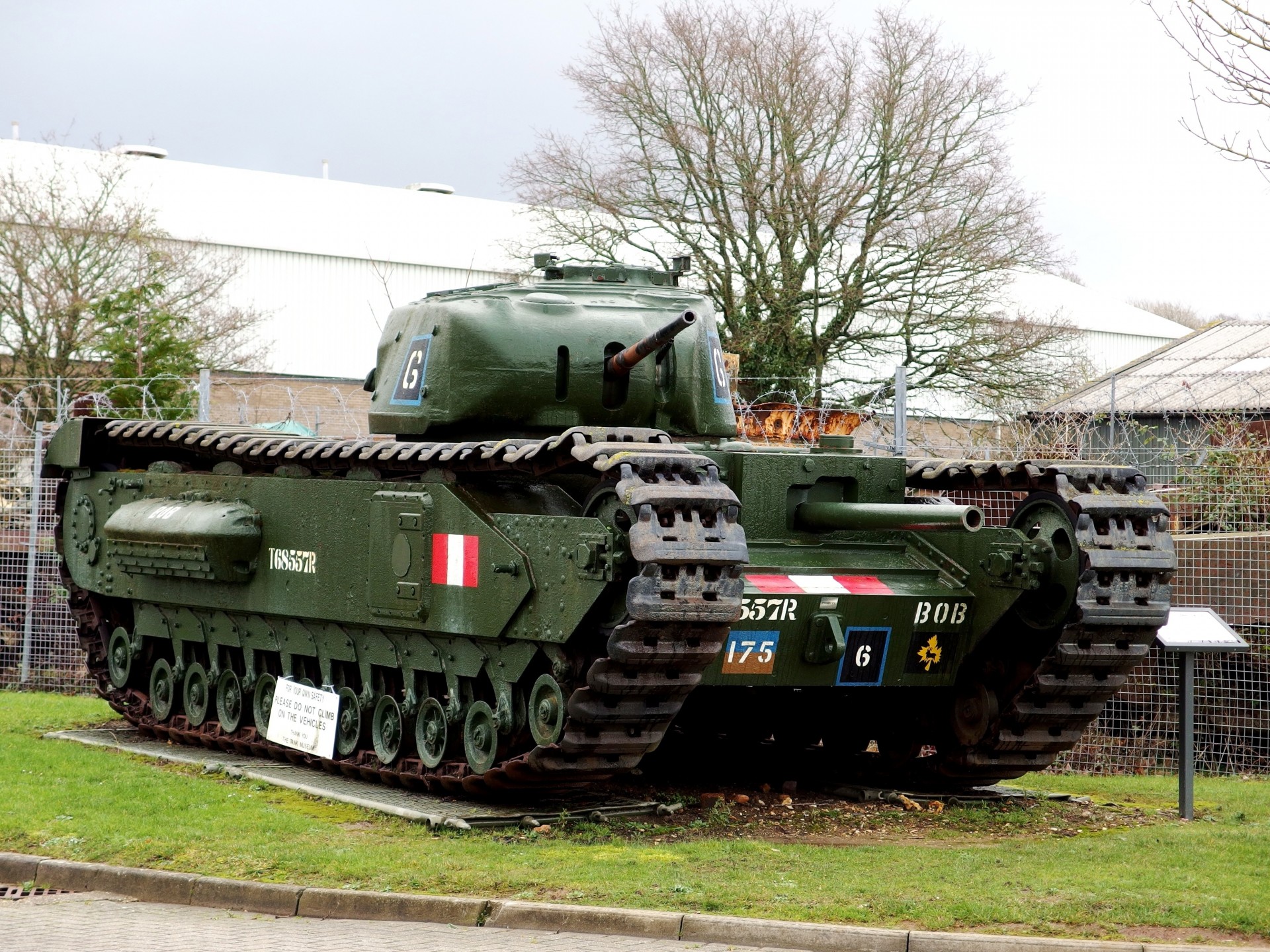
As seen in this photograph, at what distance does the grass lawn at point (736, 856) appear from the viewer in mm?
8117

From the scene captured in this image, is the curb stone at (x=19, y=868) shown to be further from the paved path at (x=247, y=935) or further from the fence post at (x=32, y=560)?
the fence post at (x=32, y=560)

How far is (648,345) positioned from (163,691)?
19.7ft

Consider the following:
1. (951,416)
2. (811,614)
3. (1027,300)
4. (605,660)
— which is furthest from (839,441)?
(1027,300)

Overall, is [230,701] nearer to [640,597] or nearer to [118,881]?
[118,881]

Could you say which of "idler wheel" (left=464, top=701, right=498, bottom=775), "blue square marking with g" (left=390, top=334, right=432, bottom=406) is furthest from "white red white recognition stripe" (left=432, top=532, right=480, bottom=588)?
"blue square marking with g" (left=390, top=334, right=432, bottom=406)

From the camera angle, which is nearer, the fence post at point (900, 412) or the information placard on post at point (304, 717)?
the information placard on post at point (304, 717)

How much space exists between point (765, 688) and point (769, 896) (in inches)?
187

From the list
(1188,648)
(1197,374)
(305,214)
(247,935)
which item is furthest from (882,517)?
(305,214)

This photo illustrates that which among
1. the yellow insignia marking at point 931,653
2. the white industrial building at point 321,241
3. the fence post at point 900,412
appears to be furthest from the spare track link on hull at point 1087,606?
the white industrial building at point 321,241

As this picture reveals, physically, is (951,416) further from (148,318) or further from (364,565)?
(364,565)

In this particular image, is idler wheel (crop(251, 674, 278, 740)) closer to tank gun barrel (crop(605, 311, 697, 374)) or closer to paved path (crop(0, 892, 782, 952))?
tank gun barrel (crop(605, 311, 697, 374))

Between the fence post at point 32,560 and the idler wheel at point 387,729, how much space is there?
7.16 metres

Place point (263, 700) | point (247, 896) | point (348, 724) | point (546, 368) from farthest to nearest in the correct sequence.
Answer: point (263, 700) < point (348, 724) < point (546, 368) < point (247, 896)

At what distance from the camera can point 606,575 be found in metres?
9.91
